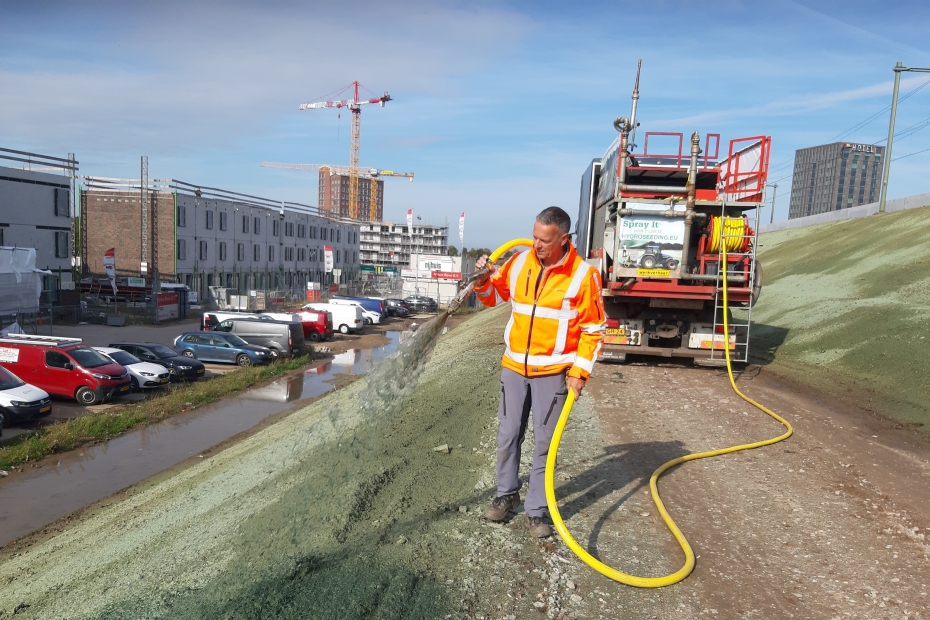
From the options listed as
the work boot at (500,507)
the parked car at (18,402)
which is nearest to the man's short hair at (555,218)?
the work boot at (500,507)

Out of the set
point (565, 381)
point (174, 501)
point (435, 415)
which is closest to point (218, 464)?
point (174, 501)

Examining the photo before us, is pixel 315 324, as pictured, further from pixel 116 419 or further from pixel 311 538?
pixel 311 538

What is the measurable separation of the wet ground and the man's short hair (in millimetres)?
1654

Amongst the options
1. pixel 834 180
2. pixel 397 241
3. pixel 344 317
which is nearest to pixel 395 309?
pixel 344 317

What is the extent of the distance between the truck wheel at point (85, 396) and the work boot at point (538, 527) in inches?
671

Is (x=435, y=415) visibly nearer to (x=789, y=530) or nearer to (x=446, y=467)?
(x=446, y=467)

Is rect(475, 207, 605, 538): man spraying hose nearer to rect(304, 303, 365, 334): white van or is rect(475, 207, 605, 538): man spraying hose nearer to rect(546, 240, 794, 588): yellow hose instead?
rect(546, 240, 794, 588): yellow hose

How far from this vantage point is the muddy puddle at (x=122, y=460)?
10.5m

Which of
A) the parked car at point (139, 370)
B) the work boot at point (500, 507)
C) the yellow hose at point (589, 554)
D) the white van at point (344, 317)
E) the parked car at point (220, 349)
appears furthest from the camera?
the white van at point (344, 317)

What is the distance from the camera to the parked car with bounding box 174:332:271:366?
25.4 meters

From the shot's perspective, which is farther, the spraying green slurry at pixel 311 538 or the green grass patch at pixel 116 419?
the green grass patch at pixel 116 419

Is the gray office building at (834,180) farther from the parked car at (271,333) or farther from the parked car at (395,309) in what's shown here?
the parked car at (271,333)

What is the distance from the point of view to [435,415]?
25.9 ft

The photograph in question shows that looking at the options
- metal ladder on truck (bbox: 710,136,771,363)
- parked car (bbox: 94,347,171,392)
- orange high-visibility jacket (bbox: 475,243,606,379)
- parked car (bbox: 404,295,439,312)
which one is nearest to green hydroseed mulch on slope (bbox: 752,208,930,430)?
metal ladder on truck (bbox: 710,136,771,363)
